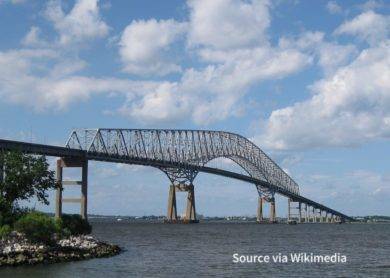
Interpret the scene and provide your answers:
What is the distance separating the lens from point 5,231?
50.5 m

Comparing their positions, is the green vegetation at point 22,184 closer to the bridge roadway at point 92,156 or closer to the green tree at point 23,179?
the green tree at point 23,179

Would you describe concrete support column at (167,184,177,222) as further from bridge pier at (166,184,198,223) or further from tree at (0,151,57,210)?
tree at (0,151,57,210)

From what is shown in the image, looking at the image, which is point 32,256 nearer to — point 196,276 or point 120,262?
point 120,262

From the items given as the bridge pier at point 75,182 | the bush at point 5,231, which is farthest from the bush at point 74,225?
the bridge pier at point 75,182

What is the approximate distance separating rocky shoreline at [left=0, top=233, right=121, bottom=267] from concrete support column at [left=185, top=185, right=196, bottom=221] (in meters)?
104

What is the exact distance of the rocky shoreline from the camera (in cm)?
4612

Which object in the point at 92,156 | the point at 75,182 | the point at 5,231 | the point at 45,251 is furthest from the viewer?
the point at 92,156

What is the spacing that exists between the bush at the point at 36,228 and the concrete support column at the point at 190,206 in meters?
107

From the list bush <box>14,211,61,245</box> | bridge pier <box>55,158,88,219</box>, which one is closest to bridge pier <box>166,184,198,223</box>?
bridge pier <box>55,158,88,219</box>

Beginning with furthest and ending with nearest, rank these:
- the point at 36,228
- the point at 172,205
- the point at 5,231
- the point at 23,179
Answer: the point at 172,205, the point at 23,179, the point at 36,228, the point at 5,231

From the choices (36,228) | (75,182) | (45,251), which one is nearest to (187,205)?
(75,182)

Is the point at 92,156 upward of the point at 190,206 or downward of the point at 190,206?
upward

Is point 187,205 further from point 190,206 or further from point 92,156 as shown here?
point 92,156

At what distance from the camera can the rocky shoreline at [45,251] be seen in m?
46.1
